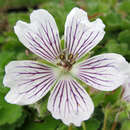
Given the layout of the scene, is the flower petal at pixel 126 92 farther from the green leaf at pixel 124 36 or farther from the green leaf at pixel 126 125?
the green leaf at pixel 124 36

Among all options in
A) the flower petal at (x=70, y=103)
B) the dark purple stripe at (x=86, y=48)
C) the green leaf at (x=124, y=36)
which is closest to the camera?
the flower petal at (x=70, y=103)

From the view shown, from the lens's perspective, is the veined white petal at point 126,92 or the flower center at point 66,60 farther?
the veined white petal at point 126,92

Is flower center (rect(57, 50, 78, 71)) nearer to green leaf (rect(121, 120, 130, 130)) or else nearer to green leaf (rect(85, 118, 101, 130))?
green leaf (rect(85, 118, 101, 130))

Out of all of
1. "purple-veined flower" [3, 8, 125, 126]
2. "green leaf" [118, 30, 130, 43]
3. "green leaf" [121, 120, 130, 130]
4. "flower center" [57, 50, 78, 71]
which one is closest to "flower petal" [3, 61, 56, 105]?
"purple-veined flower" [3, 8, 125, 126]

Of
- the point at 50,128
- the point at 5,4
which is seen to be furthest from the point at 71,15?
the point at 5,4

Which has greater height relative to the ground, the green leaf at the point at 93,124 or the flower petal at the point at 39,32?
the flower petal at the point at 39,32

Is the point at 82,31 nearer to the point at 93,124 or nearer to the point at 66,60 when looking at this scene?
the point at 66,60

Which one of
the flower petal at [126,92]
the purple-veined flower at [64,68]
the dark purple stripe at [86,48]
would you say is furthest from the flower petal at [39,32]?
the flower petal at [126,92]
